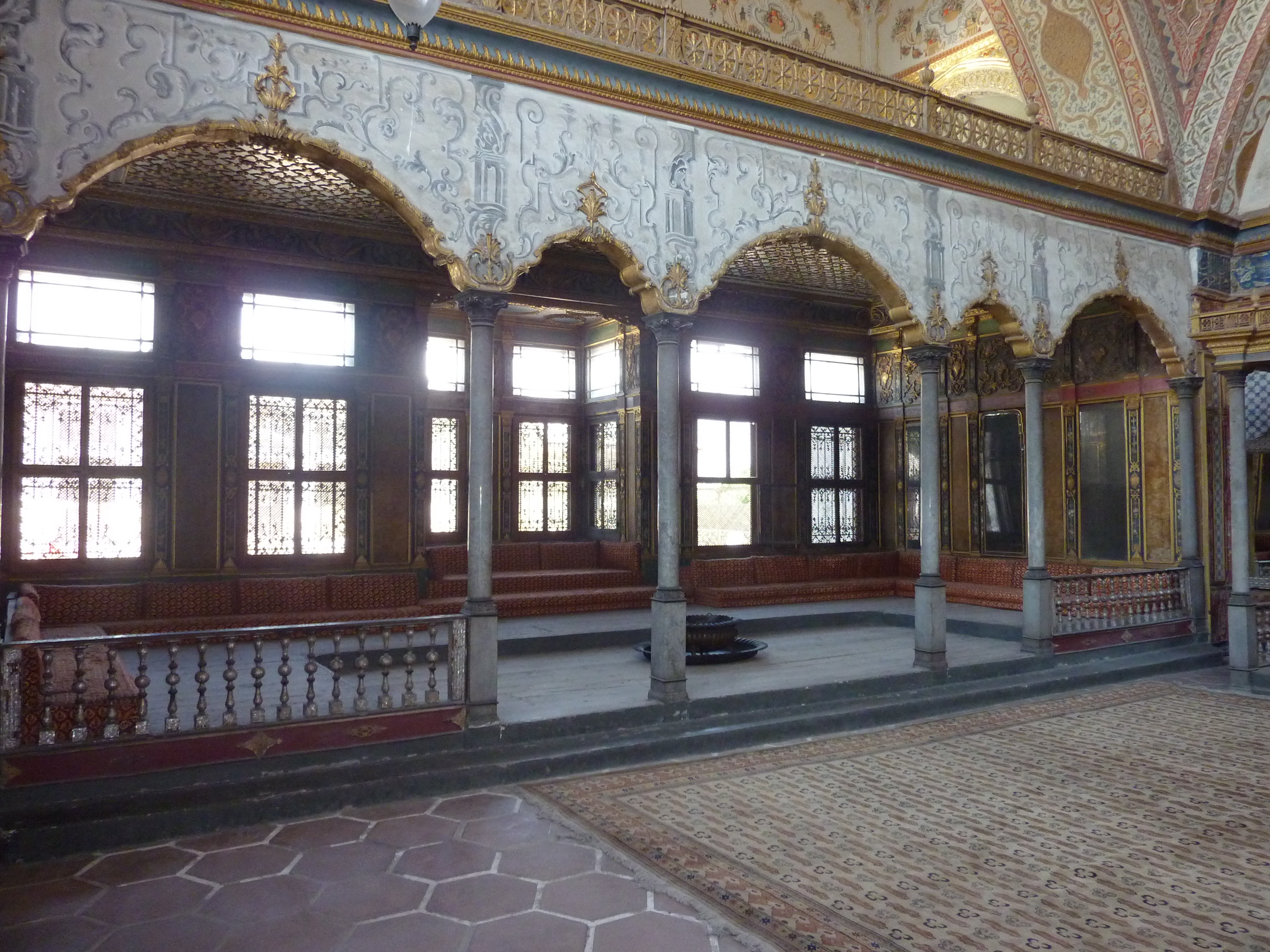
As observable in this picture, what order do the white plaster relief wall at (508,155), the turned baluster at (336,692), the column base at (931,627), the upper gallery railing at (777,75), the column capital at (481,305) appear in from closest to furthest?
the white plaster relief wall at (508,155) → the turned baluster at (336,692) → the column capital at (481,305) → the upper gallery railing at (777,75) → the column base at (931,627)

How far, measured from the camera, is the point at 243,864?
3982mm

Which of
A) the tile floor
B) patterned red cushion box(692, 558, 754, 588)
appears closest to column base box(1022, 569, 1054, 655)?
patterned red cushion box(692, 558, 754, 588)

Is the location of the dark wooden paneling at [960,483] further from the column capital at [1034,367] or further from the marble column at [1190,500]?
the column capital at [1034,367]

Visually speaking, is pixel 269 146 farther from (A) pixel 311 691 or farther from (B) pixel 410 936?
(B) pixel 410 936

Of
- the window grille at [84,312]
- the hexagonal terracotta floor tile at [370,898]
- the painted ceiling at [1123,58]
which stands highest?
the painted ceiling at [1123,58]

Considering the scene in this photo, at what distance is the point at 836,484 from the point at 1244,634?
4930mm

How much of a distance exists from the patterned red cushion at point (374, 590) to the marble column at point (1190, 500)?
25.8 feet

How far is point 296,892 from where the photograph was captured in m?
3.68

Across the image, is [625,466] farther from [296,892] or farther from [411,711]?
[296,892]

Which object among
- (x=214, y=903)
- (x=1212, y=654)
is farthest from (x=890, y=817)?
(x=1212, y=654)

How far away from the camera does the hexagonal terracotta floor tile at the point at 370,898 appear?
350cm

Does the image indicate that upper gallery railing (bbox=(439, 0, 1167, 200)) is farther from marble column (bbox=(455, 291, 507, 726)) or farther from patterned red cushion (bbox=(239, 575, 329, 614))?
patterned red cushion (bbox=(239, 575, 329, 614))

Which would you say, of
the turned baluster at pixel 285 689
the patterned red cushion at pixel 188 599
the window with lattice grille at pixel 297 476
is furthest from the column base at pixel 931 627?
the patterned red cushion at pixel 188 599

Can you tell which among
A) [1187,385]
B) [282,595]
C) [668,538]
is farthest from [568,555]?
[1187,385]
